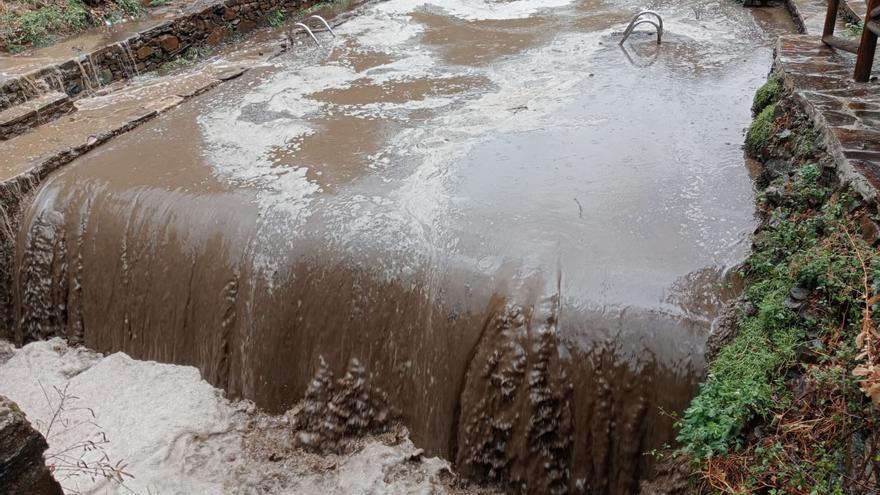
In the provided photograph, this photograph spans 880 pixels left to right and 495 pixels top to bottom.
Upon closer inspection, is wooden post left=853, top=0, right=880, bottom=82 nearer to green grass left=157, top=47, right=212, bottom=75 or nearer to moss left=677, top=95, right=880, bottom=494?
moss left=677, top=95, right=880, bottom=494

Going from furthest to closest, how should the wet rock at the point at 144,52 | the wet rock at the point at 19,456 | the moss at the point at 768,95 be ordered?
the wet rock at the point at 144,52 → the moss at the point at 768,95 → the wet rock at the point at 19,456

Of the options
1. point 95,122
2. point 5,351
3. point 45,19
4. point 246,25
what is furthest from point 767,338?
point 246,25

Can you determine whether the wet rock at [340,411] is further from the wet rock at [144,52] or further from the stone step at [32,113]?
the wet rock at [144,52]

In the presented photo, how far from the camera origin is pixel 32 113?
6301mm

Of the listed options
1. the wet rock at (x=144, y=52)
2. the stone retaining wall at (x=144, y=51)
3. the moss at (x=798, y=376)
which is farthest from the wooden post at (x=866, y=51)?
the wet rock at (x=144, y=52)

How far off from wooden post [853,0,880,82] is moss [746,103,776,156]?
549mm

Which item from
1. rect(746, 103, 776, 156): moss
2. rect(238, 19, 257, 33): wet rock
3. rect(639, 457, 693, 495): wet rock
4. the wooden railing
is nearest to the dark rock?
rect(639, 457, 693, 495): wet rock

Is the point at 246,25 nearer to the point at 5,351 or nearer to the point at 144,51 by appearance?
the point at 144,51

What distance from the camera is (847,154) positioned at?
3229mm

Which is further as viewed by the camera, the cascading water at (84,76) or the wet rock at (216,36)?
the wet rock at (216,36)

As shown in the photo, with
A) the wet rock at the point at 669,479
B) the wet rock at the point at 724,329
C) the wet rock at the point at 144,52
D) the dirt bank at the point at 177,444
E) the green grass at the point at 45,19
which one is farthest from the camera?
the wet rock at the point at 144,52

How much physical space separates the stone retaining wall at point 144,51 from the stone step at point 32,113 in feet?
0.57

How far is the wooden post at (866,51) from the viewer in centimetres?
415

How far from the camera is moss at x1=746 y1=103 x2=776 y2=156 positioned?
14.8 feet
